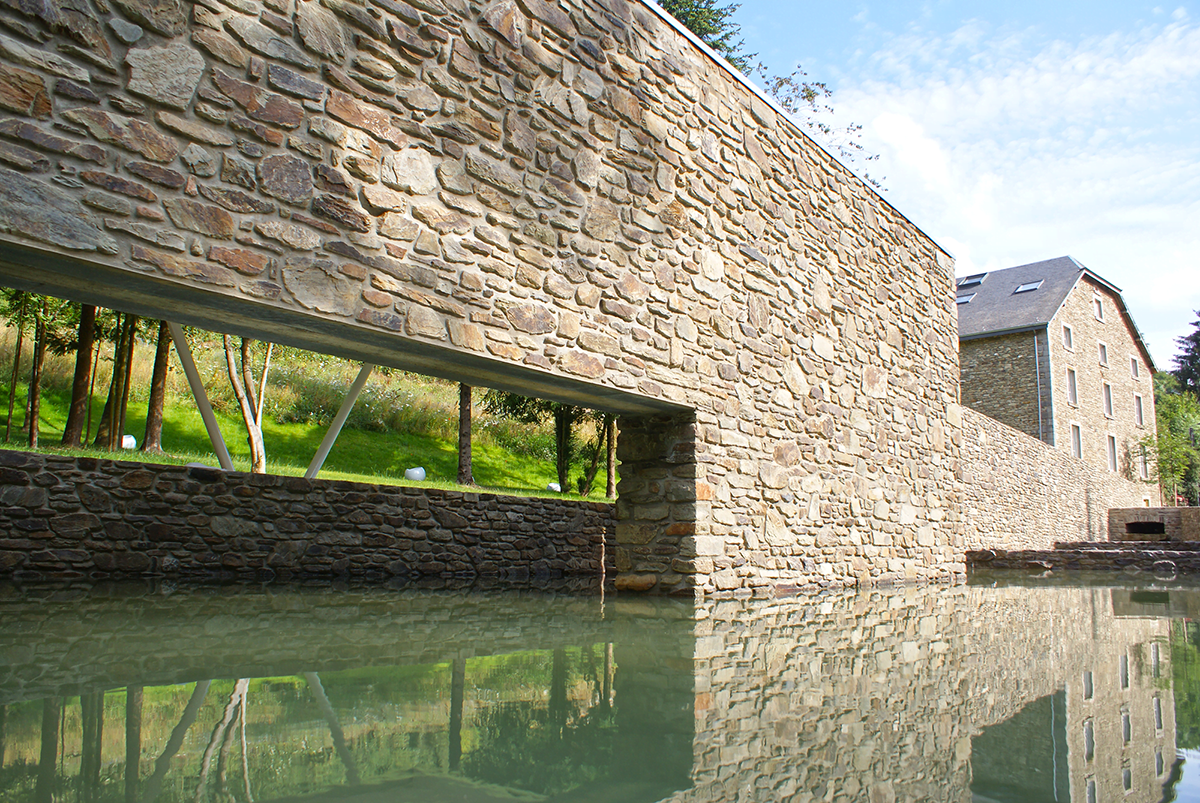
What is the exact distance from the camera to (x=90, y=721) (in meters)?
2.15

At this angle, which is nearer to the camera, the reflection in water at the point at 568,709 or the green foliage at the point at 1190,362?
the reflection in water at the point at 568,709

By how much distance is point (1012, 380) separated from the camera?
22516 millimetres

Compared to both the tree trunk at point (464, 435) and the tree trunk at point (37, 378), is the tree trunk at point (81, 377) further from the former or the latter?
the tree trunk at point (464, 435)

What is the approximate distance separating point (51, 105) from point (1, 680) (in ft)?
7.71

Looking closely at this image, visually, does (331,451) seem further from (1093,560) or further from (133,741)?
(1093,560)

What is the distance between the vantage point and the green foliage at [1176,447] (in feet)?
87.4

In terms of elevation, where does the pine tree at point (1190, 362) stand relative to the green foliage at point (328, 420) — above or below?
above

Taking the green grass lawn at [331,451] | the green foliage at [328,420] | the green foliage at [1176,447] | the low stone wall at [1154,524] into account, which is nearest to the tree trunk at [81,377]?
the green grass lawn at [331,451]

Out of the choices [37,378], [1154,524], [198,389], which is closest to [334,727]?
[198,389]

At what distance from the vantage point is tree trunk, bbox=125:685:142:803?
5.45 ft

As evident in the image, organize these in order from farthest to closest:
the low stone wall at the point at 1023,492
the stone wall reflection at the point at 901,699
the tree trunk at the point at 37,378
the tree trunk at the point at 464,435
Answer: the low stone wall at the point at 1023,492, the tree trunk at the point at 464,435, the tree trunk at the point at 37,378, the stone wall reflection at the point at 901,699

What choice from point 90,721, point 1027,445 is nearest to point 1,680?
point 90,721

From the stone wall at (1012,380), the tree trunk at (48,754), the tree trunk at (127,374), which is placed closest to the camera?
the tree trunk at (48,754)

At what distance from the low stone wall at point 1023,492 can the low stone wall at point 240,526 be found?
8285 mm
